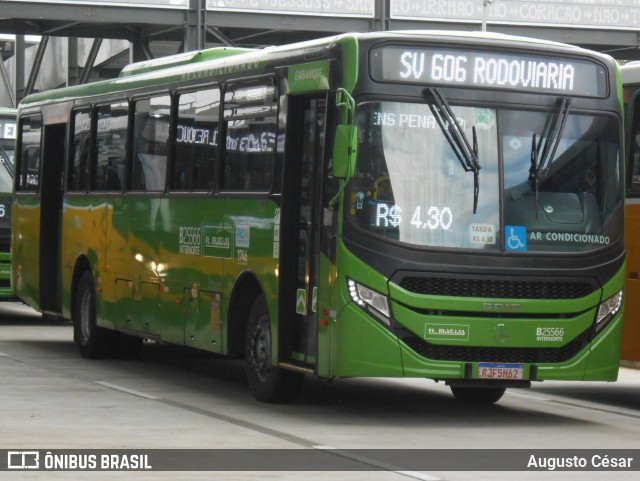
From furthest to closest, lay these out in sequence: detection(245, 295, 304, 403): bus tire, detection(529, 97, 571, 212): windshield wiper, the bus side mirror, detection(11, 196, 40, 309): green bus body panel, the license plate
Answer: detection(11, 196, 40, 309): green bus body panel
detection(245, 295, 304, 403): bus tire
detection(529, 97, 571, 212): windshield wiper
the license plate
the bus side mirror

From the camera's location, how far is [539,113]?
42.4ft

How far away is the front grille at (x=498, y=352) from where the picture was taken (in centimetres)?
1246

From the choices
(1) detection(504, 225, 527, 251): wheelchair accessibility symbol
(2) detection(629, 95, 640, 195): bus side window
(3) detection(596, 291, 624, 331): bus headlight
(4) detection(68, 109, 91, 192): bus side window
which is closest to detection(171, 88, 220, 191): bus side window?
(4) detection(68, 109, 91, 192): bus side window

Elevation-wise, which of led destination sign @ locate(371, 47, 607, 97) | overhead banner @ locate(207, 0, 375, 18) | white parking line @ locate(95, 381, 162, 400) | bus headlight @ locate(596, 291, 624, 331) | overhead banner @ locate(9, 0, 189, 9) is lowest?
white parking line @ locate(95, 381, 162, 400)

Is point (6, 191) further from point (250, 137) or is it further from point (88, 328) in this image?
point (250, 137)

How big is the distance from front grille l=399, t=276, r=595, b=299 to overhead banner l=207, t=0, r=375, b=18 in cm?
1980

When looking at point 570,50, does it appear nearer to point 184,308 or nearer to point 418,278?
point 418,278

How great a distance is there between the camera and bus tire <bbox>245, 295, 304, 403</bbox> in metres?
13.6

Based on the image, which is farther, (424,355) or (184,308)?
Result: (184,308)

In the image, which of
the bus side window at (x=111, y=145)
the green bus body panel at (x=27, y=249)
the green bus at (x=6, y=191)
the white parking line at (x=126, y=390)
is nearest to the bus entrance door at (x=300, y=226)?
the white parking line at (x=126, y=390)

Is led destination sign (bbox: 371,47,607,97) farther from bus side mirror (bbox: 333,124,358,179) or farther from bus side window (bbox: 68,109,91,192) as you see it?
bus side window (bbox: 68,109,91,192)

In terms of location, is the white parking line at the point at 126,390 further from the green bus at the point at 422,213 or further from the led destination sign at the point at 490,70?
the led destination sign at the point at 490,70
